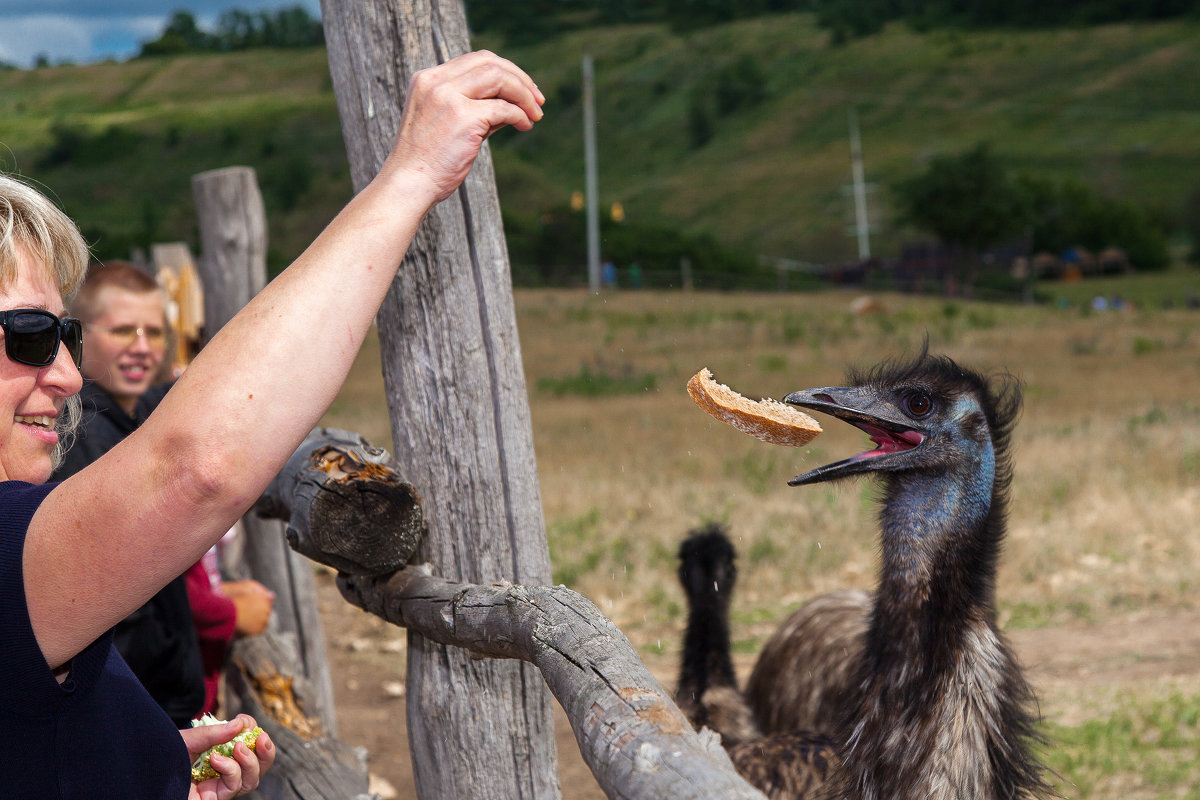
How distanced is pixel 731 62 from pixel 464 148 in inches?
4813

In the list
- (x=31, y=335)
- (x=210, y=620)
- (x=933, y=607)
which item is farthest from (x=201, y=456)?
(x=210, y=620)

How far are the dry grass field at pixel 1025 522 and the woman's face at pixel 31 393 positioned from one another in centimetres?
194

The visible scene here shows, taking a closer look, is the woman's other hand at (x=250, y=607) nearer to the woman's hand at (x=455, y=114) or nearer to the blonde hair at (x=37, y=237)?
the blonde hair at (x=37, y=237)

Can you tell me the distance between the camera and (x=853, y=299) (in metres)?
40.6

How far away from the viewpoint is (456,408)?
2.39 m

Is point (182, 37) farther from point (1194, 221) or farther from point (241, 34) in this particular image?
point (1194, 221)

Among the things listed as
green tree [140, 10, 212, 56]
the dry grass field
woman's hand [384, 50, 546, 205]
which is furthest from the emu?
green tree [140, 10, 212, 56]

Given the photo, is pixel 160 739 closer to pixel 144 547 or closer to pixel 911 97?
pixel 144 547

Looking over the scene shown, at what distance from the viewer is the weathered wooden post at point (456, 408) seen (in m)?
2.33

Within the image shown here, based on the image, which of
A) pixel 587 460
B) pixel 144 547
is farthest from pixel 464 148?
pixel 587 460

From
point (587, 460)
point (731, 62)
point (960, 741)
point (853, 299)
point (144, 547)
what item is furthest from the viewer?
point (731, 62)

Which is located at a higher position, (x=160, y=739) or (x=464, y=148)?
(x=464, y=148)

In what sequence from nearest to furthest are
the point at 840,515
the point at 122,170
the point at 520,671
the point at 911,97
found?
the point at 520,671 < the point at 840,515 < the point at 122,170 < the point at 911,97

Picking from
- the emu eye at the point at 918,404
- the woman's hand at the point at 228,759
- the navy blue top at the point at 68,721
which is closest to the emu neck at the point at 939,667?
the emu eye at the point at 918,404
